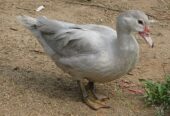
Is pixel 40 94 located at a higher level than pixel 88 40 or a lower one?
lower

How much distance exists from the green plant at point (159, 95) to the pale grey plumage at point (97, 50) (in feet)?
1.26

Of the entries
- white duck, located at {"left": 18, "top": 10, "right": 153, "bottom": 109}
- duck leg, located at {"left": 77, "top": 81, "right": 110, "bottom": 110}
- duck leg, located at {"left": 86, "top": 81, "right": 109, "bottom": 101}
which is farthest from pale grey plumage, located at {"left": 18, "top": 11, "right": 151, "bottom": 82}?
duck leg, located at {"left": 86, "top": 81, "right": 109, "bottom": 101}

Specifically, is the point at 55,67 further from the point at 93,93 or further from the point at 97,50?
the point at 97,50

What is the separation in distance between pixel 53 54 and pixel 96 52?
57 centimetres

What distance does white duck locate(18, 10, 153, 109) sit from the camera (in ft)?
16.4

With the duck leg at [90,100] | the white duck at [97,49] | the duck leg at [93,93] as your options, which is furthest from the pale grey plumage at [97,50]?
the duck leg at [93,93]

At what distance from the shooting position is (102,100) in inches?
212

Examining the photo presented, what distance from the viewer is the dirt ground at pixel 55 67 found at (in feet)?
17.0

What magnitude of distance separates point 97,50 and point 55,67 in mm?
1108

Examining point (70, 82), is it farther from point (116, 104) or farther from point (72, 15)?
point (72, 15)

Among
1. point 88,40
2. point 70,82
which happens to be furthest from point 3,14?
point 88,40

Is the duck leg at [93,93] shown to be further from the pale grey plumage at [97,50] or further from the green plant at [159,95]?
the green plant at [159,95]

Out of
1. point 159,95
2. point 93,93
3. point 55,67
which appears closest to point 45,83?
point 55,67

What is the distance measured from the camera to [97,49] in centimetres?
502
